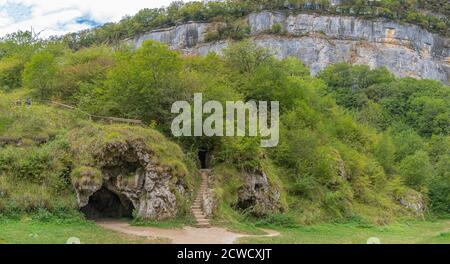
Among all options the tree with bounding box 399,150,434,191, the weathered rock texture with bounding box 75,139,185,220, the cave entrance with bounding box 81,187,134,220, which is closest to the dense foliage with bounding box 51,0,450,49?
the tree with bounding box 399,150,434,191

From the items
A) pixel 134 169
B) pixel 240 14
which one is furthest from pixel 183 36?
pixel 134 169

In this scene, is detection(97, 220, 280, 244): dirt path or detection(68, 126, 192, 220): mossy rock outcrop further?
detection(68, 126, 192, 220): mossy rock outcrop

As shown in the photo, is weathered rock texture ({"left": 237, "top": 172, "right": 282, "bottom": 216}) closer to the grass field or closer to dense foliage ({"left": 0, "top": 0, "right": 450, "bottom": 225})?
dense foliage ({"left": 0, "top": 0, "right": 450, "bottom": 225})

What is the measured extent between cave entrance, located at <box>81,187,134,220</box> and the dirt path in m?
2.14

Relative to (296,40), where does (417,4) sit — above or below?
above

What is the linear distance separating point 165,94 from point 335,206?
41.4 ft

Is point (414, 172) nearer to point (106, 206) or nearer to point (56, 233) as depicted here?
point (106, 206)

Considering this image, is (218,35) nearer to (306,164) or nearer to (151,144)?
(306,164)

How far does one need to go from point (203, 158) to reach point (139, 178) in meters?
7.57

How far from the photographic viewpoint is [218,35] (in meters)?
108

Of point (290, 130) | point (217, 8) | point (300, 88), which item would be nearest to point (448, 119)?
point (300, 88)

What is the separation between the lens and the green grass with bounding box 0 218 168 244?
64.2 feet

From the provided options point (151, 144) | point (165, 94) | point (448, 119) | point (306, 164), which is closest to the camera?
point (151, 144)
